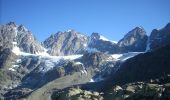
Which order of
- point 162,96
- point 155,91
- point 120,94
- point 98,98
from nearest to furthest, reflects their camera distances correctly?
point 162,96
point 155,91
point 120,94
point 98,98

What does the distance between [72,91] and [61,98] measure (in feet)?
20.0

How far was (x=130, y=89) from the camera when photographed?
160250mm

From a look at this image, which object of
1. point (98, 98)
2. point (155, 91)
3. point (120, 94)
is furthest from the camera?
point (98, 98)

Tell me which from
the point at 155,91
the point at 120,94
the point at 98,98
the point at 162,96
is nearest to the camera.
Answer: the point at 162,96

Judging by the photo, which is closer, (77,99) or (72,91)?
(77,99)

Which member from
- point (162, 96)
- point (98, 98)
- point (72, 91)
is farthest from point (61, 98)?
point (162, 96)

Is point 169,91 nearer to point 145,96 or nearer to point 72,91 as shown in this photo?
point 145,96

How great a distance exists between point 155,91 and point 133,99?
8.26 metres

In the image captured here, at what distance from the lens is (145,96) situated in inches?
5123

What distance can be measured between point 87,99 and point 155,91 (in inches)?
1546

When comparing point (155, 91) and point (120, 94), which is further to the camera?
point (120, 94)

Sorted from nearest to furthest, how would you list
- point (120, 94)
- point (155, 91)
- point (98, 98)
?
point (155, 91)
point (120, 94)
point (98, 98)

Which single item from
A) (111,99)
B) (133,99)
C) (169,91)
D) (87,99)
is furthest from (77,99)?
(169,91)

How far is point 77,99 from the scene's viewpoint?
16438 centimetres
